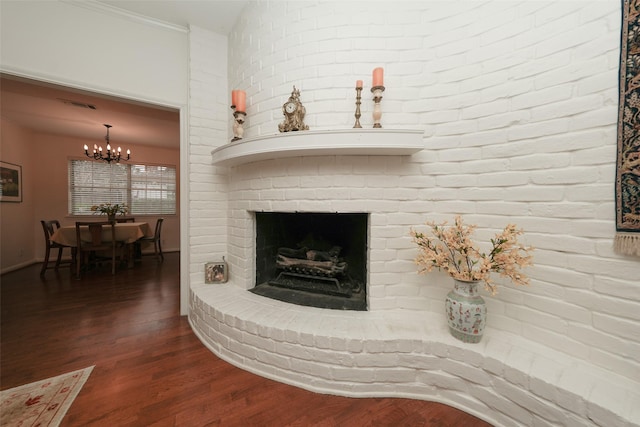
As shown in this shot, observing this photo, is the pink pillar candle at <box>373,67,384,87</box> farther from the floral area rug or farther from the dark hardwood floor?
the floral area rug

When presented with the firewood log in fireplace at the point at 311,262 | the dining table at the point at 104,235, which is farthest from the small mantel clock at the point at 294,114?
the dining table at the point at 104,235

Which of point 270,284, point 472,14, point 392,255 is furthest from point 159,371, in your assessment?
point 472,14

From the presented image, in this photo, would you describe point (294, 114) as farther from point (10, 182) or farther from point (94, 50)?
point (10, 182)

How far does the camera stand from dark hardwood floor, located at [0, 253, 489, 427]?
109 cm

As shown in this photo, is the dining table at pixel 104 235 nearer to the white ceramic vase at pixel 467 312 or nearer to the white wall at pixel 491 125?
the white wall at pixel 491 125

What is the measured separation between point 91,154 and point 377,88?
5928 mm

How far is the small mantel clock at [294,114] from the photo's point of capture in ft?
4.79

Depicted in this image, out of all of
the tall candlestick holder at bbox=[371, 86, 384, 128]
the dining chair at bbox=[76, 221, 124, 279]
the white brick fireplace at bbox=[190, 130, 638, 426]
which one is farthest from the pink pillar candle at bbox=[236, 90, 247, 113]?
the dining chair at bbox=[76, 221, 124, 279]

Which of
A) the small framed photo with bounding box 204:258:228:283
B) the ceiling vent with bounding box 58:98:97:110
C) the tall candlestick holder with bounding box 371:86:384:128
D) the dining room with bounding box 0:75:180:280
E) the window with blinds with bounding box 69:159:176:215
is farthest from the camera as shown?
the window with blinds with bounding box 69:159:176:215

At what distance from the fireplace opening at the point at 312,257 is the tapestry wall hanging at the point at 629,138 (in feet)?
3.85

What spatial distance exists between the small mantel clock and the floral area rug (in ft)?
6.35

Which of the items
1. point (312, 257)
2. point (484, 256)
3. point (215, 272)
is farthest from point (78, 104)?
point (484, 256)

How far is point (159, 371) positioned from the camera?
54.7 inches

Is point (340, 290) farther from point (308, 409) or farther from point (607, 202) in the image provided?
point (607, 202)
